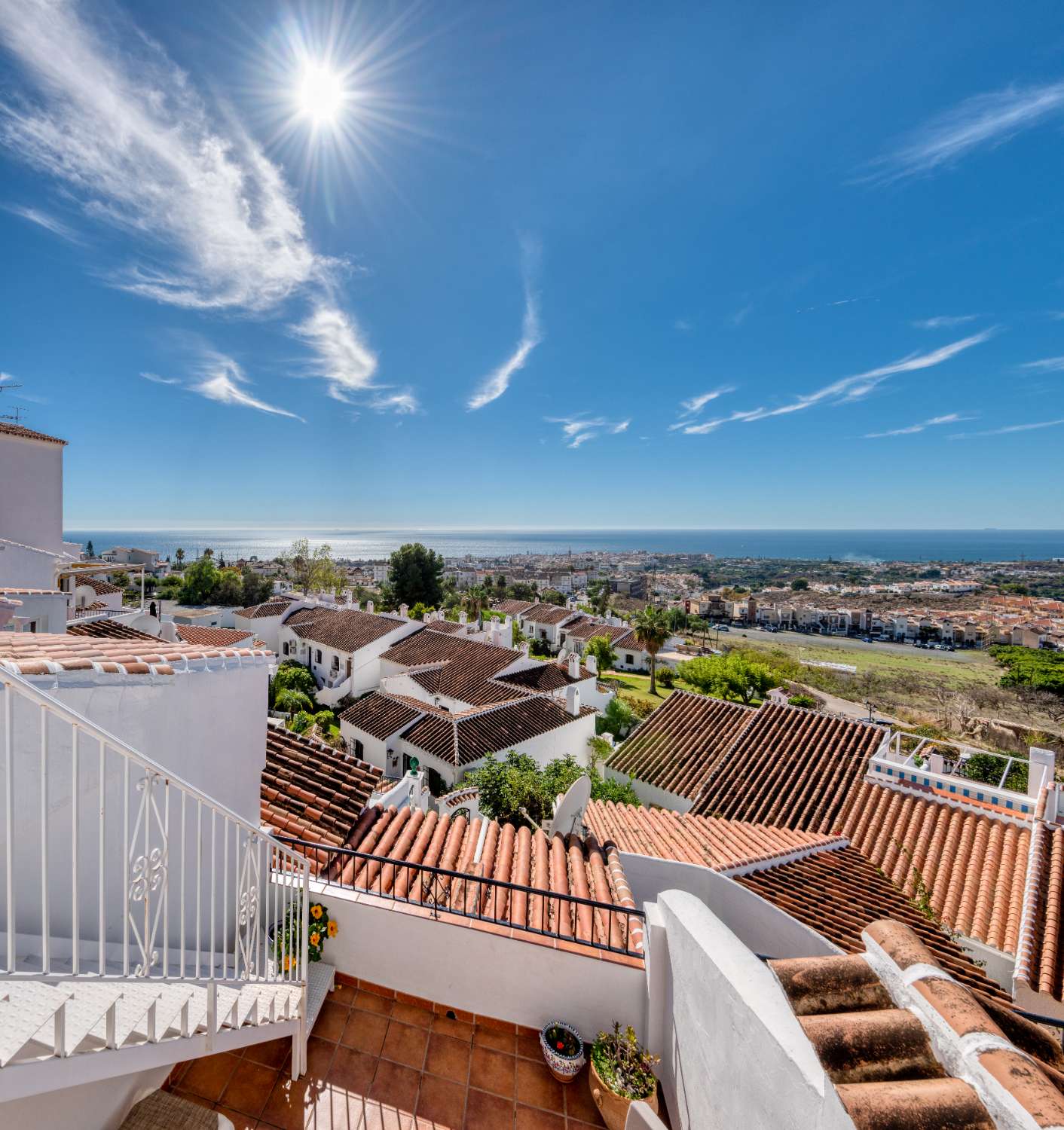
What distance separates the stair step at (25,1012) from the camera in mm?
1765

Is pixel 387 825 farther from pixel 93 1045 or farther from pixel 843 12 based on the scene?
pixel 843 12

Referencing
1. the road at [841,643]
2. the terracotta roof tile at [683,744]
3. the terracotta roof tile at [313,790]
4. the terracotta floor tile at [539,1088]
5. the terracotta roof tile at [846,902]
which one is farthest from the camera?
the road at [841,643]

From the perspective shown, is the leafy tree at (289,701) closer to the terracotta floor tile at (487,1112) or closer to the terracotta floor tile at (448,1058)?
the terracotta floor tile at (448,1058)

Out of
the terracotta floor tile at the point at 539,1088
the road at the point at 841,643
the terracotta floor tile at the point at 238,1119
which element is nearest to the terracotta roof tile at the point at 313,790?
the terracotta floor tile at the point at 238,1119

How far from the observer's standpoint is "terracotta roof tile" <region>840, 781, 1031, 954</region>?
7027 mm

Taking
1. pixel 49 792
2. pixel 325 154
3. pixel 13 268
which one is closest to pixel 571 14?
pixel 325 154

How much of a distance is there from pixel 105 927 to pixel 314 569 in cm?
5943

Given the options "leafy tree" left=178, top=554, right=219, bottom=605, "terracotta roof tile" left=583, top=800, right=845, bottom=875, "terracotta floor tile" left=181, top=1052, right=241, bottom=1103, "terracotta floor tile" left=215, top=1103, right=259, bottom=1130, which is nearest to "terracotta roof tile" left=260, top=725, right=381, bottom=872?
"terracotta floor tile" left=181, top=1052, right=241, bottom=1103

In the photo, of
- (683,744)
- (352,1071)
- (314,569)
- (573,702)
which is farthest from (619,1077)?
(314,569)

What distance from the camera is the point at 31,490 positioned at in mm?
14719

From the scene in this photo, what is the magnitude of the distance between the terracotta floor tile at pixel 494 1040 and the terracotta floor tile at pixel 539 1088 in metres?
0.15

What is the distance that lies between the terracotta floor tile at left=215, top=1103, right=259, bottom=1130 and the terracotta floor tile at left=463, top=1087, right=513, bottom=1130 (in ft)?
4.58

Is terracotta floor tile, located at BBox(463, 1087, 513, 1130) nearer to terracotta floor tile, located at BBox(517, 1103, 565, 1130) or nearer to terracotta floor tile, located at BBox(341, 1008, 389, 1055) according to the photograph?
terracotta floor tile, located at BBox(517, 1103, 565, 1130)

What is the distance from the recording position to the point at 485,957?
415 centimetres
